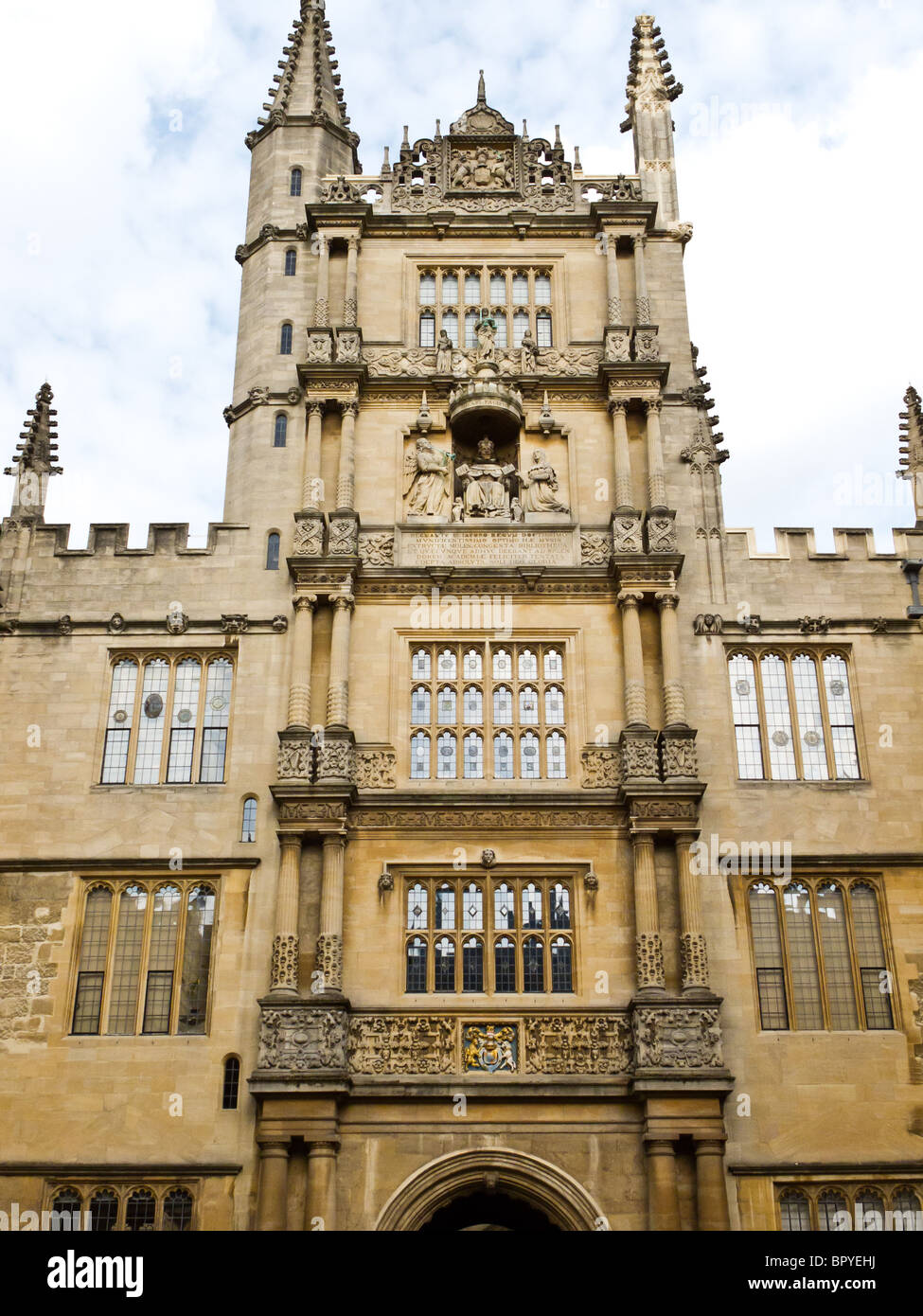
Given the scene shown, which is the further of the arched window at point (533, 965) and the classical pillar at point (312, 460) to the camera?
the classical pillar at point (312, 460)

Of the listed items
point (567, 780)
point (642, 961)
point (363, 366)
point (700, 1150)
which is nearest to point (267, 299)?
point (363, 366)

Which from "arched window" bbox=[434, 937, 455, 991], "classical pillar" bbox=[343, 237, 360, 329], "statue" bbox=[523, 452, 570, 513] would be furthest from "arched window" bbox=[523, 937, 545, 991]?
"classical pillar" bbox=[343, 237, 360, 329]

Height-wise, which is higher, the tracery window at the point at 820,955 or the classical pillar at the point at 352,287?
the classical pillar at the point at 352,287

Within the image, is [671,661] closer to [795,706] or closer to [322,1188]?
[795,706]

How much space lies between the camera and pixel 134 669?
25250 mm

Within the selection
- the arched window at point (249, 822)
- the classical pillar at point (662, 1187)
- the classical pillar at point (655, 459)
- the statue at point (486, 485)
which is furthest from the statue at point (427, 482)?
the classical pillar at point (662, 1187)

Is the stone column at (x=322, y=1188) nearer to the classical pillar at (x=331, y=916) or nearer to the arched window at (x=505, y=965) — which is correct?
the classical pillar at (x=331, y=916)

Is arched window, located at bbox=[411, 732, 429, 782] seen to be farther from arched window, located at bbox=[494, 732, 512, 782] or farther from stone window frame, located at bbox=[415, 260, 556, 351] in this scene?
stone window frame, located at bbox=[415, 260, 556, 351]

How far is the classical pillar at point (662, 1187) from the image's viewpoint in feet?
67.4

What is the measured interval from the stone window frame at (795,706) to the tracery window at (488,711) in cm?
304

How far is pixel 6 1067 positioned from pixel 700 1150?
10.3 meters

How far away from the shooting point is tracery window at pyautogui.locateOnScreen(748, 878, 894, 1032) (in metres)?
22.6

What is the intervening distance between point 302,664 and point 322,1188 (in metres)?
8.24
